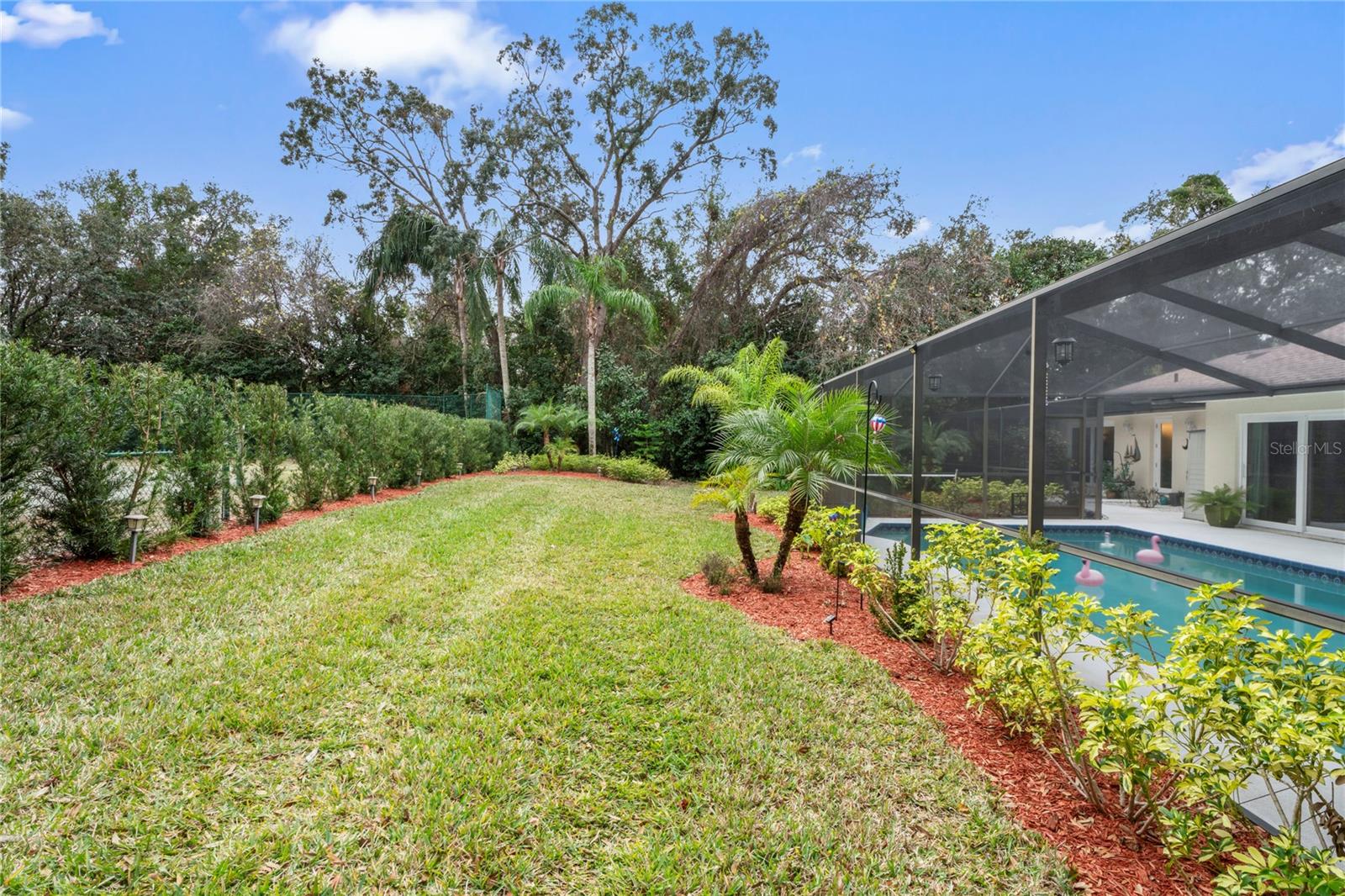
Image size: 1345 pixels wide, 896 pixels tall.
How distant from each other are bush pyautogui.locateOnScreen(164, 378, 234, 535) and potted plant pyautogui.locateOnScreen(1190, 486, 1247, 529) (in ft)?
25.1

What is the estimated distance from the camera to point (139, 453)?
482 centimetres

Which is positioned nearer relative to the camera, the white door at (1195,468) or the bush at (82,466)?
the white door at (1195,468)

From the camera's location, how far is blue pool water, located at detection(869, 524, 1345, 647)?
195cm

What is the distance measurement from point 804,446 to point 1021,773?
9.76 feet

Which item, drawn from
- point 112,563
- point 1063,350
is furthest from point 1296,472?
point 112,563

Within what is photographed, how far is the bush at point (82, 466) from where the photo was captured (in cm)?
407

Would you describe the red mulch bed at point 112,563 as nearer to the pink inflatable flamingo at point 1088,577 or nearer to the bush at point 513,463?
the bush at point 513,463

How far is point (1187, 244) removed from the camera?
242 centimetres

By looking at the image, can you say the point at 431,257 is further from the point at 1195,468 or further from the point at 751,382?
the point at 1195,468

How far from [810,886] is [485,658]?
84.9 inches

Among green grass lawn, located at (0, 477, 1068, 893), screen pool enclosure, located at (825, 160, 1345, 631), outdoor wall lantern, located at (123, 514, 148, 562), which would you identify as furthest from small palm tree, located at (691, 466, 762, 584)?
outdoor wall lantern, located at (123, 514, 148, 562)

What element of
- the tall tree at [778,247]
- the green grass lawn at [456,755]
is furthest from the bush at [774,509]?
the tall tree at [778,247]

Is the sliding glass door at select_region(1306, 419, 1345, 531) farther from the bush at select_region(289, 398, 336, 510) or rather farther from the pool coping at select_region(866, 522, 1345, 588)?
the bush at select_region(289, 398, 336, 510)

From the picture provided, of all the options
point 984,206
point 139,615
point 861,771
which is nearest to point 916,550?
point 861,771
